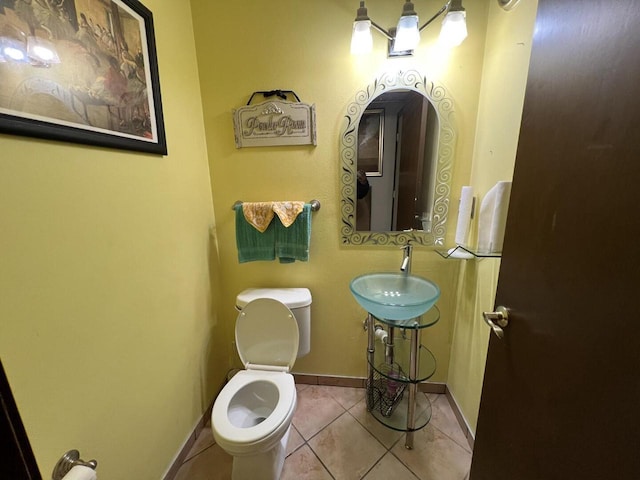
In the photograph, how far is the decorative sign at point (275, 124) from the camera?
1392mm

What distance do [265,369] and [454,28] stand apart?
192 centimetres

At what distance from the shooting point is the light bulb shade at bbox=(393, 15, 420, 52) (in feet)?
3.66

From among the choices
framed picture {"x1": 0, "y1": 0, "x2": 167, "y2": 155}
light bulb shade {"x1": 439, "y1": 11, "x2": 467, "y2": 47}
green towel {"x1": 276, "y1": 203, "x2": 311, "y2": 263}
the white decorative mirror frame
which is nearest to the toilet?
green towel {"x1": 276, "y1": 203, "x2": 311, "y2": 263}

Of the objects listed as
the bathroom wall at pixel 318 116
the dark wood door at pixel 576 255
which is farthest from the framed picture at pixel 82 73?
the dark wood door at pixel 576 255

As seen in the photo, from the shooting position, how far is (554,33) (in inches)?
22.5

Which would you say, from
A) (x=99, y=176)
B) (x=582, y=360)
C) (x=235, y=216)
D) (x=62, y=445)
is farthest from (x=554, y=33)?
(x=62, y=445)

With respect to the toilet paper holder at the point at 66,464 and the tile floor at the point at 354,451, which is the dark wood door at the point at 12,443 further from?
the tile floor at the point at 354,451

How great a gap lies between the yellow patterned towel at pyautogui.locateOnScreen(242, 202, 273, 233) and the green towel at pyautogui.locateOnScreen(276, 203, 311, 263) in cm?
5

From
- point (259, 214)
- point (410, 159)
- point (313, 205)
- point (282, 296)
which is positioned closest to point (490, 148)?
point (410, 159)

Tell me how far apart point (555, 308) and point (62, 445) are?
1.38 m

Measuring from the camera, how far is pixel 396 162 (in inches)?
56.5

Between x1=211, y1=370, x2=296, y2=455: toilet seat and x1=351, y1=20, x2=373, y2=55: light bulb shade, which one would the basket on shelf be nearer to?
x1=211, y1=370, x2=296, y2=455: toilet seat

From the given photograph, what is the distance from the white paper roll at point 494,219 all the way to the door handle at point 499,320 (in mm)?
347

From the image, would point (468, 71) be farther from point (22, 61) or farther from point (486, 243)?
point (22, 61)
